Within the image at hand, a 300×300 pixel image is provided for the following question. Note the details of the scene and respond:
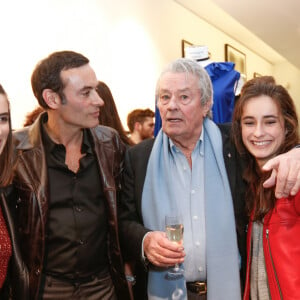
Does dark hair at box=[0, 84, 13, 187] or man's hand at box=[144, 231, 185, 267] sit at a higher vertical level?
dark hair at box=[0, 84, 13, 187]

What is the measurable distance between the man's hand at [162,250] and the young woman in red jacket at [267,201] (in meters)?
0.35

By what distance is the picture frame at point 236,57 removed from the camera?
7.65 m

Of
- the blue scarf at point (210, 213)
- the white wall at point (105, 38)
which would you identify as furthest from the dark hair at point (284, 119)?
the white wall at point (105, 38)

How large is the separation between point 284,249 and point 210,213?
17.4 inches

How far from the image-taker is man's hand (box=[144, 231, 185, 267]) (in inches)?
66.1

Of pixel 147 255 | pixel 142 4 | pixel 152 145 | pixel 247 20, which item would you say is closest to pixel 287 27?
pixel 247 20

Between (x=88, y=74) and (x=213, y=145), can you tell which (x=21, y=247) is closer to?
(x=88, y=74)

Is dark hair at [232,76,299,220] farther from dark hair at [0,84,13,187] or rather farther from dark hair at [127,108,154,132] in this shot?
dark hair at [127,108,154,132]

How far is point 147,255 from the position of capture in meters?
1.87

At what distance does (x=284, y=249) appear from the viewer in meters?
1.57

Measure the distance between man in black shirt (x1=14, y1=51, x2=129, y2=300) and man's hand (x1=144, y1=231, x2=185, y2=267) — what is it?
22cm

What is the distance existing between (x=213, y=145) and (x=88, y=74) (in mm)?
764

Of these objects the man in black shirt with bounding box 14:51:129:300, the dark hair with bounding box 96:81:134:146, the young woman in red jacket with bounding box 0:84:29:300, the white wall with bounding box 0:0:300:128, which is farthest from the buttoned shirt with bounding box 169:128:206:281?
the white wall with bounding box 0:0:300:128

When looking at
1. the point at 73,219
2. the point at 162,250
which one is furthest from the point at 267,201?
the point at 73,219
